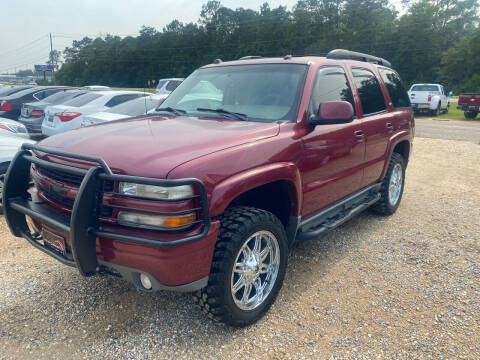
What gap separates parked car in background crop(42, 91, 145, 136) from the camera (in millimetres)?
8197

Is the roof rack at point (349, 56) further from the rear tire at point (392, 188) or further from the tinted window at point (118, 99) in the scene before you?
the tinted window at point (118, 99)

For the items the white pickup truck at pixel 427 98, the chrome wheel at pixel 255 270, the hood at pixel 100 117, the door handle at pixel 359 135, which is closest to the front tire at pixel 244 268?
the chrome wheel at pixel 255 270

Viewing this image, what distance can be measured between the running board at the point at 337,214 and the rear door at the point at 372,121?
7.2 inches

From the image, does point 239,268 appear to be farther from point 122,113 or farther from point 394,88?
point 122,113

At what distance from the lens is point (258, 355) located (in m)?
2.48

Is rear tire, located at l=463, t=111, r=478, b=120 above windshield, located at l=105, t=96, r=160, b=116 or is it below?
below

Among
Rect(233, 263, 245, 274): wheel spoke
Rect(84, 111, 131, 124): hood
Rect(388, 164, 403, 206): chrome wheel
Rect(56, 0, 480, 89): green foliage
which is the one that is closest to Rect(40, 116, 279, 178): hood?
Rect(233, 263, 245, 274): wheel spoke

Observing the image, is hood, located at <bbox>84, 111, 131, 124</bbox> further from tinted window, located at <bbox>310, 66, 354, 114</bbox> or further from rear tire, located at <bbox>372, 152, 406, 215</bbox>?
rear tire, located at <bbox>372, 152, 406, 215</bbox>

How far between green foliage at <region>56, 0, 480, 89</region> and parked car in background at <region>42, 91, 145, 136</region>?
139 feet

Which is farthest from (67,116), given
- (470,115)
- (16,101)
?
(470,115)

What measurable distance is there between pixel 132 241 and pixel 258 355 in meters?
1.16

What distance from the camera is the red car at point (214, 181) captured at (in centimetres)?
218

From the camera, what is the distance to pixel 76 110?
8.49 metres

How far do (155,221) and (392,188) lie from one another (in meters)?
4.04
